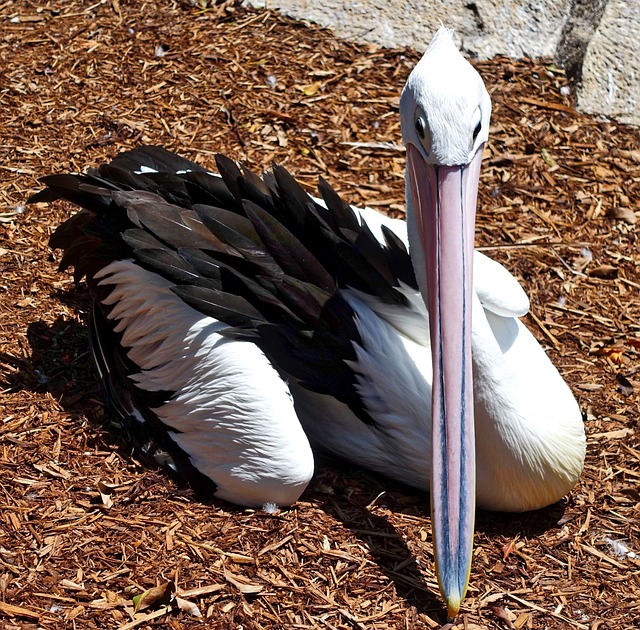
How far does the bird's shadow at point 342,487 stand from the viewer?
3.25 m

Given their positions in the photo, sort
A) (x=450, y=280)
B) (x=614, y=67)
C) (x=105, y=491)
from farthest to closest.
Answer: (x=614, y=67)
(x=105, y=491)
(x=450, y=280)

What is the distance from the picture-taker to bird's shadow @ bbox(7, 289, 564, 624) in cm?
325

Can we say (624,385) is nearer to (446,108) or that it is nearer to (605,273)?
(605,273)

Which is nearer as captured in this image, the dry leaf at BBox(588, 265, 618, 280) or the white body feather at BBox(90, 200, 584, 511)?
the white body feather at BBox(90, 200, 584, 511)

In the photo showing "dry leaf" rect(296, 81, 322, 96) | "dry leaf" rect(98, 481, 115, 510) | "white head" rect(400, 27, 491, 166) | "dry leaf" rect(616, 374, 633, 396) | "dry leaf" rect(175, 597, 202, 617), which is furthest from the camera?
"dry leaf" rect(296, 81, 322, 96)

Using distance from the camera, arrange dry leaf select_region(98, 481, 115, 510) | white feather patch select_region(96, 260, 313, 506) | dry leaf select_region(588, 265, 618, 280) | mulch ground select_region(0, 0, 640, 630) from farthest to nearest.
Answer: dry leaf select_region(588, 265, 618, 280), dry leaf select_region(98, 481, 115, 510), white feather patch select_region(96, 260, 313, 506), mulch ground select_region(0, 0, 640, 630)

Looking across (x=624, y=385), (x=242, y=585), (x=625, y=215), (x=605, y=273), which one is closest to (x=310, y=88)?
(x=625, y=215)

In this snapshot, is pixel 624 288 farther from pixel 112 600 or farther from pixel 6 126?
pixel 6 126

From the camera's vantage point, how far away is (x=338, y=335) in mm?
3432

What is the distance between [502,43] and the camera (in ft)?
20.1

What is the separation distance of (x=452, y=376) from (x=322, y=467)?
932mm

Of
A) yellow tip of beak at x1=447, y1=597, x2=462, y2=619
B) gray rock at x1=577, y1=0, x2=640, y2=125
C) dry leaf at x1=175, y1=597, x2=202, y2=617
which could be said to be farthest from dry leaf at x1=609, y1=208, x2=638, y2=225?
dry leaf at x1=175, y1=597, x2=202, y2=617

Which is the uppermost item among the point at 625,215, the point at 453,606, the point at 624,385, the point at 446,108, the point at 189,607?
the point at 446,108

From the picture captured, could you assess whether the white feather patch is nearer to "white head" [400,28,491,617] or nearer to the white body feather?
the white body feather
